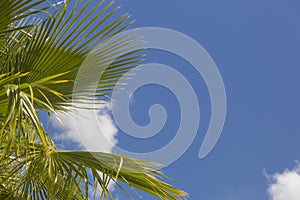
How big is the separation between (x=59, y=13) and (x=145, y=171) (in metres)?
0.99

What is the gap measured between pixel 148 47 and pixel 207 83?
42cm

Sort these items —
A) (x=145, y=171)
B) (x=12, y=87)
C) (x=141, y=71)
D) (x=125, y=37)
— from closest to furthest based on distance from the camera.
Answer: (x=12, y=87) < (x=145, y=171) < (x=125, y=37) < (x=141, y=71)

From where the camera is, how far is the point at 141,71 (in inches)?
121

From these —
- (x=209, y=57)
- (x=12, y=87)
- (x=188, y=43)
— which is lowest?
(x=12, y=87)

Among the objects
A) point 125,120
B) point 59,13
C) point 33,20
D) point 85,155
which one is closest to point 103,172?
point 85,155

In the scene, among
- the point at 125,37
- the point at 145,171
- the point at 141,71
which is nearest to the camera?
the point at 145,171

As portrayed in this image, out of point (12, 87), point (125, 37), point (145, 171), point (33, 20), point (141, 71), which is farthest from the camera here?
point (33, 20)

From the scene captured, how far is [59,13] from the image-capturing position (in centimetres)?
265

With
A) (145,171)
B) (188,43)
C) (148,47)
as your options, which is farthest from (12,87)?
(188,43)

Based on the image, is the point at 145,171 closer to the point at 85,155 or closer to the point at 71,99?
the point at 85,155

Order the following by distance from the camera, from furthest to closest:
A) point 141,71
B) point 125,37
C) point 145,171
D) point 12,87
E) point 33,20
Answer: point 33,20 < point 141,71 < point 125,37 < point 145,171 < point 12,87

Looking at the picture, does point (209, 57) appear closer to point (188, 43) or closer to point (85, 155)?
point (188, 43)

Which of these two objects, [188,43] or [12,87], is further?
[188,43]

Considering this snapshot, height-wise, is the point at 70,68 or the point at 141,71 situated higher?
the point at 141,71
